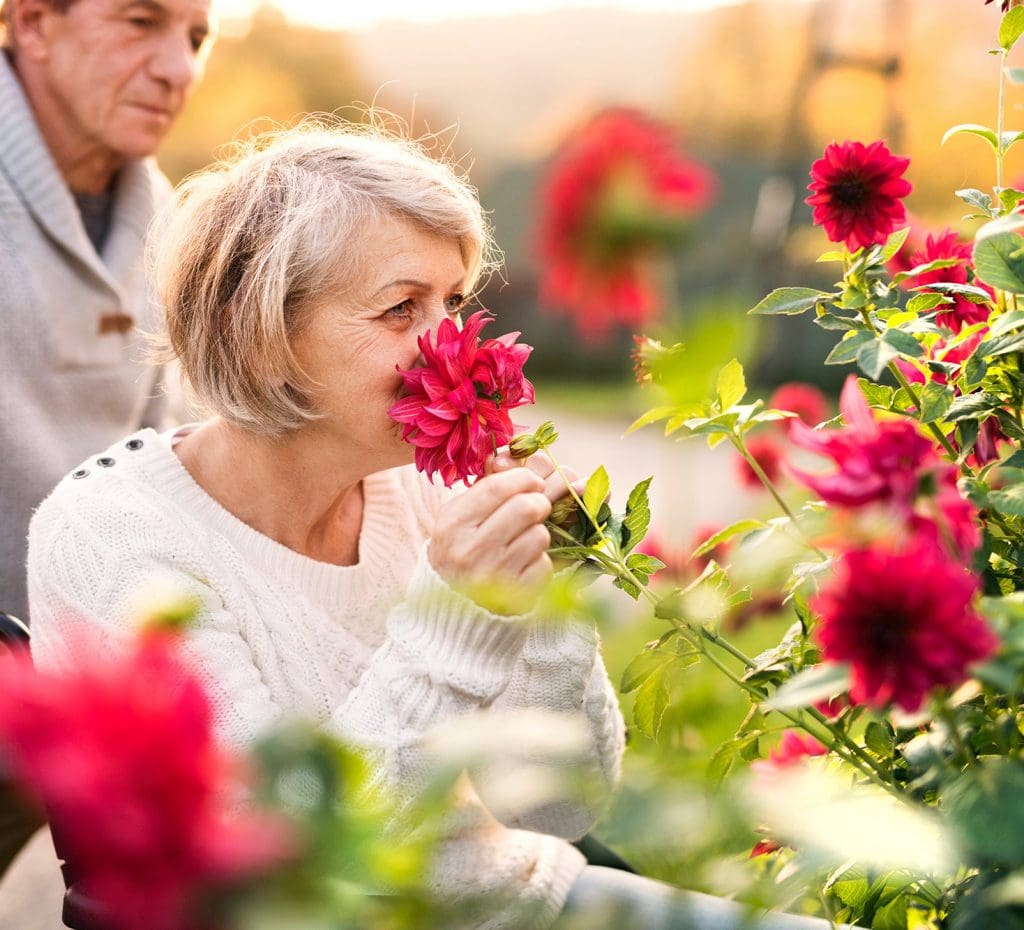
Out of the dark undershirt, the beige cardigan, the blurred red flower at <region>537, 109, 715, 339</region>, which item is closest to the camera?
the blurred red flower at <region>537, 109, 715, 339</region>

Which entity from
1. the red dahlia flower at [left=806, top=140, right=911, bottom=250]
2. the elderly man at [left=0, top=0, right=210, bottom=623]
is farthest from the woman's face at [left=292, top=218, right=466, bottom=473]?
Result: the elderly man at [left=0, top=0, right=210, bottom=623]

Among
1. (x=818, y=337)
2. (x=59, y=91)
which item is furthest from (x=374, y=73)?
(x=59, y=91)

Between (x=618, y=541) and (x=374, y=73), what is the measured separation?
2188cm

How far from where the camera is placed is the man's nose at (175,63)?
2.30 metres

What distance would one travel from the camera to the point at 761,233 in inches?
96.0

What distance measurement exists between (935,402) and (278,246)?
0.88 metres

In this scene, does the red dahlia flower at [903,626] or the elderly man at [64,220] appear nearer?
the red dahlia flower at [903,626]

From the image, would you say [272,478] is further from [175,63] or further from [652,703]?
[175,63]

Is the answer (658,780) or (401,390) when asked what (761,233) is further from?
(658,780)

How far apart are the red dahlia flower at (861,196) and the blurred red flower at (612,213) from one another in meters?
0.28

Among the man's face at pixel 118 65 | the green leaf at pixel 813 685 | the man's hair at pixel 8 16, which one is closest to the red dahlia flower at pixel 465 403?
the green leaf at pixel 813 685

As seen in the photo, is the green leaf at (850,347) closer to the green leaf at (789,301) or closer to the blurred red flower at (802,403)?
the green leaf at (789,301)

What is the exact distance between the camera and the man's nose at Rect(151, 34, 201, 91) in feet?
7.55

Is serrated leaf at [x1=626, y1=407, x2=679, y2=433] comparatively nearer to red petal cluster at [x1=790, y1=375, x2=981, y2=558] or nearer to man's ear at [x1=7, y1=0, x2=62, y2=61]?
red petal cluster at [x1=790, y1=375, x2=981, y2=558]
